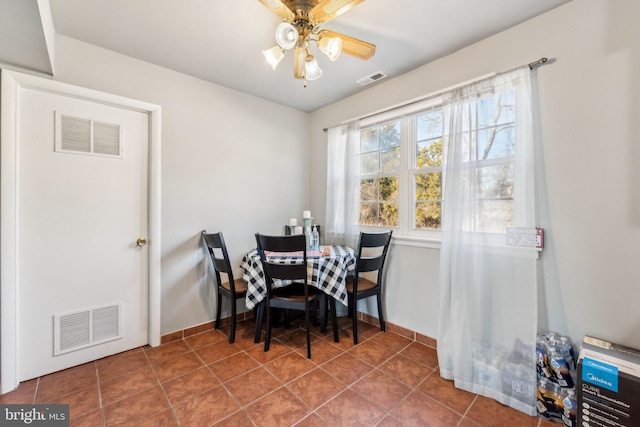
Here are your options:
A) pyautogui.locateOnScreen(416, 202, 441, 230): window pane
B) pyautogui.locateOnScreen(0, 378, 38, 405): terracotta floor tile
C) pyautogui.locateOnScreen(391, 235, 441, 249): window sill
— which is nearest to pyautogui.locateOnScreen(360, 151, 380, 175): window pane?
pyautogui.locateOnScreen(416, 202, 441, 230): window pane

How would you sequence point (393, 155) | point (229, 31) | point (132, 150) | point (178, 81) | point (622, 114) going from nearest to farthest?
point (622, 114) → point (229, 31) → point (132, 150) → point (178, 81) → point (393, 155)

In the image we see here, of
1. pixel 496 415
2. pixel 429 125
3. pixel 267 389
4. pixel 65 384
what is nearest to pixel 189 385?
pixel 267 389

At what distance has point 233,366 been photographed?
6.39 feet

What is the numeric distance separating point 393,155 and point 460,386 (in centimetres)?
195

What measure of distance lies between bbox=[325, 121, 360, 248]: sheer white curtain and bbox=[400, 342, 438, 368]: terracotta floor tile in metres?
1.08

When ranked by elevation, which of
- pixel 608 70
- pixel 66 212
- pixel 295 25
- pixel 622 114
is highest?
pixel 295 25

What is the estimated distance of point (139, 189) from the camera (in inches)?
86.4

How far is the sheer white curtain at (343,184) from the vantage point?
2777 millimetres

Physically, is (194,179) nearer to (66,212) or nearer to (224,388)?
(66,212)

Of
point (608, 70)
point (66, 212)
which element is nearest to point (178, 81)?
point (66, 212)

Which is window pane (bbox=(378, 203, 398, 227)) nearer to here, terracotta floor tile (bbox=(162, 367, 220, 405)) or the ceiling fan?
the ceiling fan

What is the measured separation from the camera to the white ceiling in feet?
5.17

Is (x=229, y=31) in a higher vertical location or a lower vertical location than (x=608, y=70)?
higher

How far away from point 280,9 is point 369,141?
1651mm
